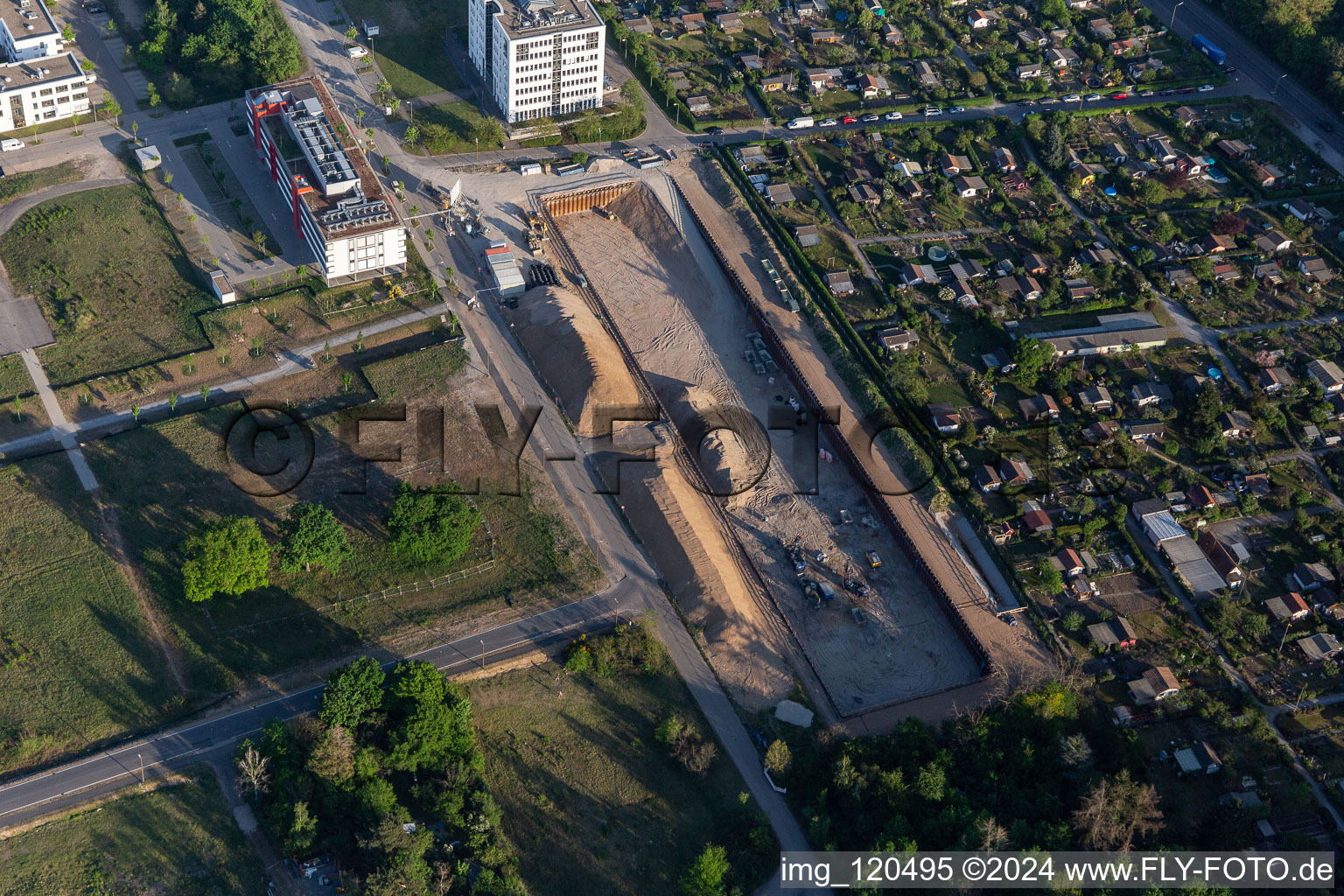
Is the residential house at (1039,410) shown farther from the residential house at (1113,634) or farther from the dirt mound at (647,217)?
the dirt mound at (647,217)

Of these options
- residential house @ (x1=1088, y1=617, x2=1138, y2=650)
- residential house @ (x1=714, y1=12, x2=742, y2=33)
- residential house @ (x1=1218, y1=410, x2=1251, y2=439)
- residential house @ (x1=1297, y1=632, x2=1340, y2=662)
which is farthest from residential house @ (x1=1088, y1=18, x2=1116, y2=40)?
residential house @ (x1=1088, y1=617, x2=1138, y2=650)

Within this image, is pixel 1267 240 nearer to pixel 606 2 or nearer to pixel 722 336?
pixel 722 336

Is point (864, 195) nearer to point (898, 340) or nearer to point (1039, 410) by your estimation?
point (898, 340)

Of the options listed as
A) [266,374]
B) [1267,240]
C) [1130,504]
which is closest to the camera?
[1130,504]

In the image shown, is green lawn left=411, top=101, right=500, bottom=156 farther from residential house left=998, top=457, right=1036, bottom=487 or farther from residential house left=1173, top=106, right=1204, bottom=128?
residential house left=1173, top=106, right=1204, bottom=128

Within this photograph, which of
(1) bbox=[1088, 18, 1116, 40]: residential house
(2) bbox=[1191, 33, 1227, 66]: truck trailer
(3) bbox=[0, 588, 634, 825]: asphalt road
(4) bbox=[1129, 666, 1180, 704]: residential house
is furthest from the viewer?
(1) bbox=[1088, 18, 1116, 40]: residential house

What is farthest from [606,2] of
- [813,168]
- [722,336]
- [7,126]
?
[7,126]

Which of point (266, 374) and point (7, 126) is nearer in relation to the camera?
point (266, 374)
